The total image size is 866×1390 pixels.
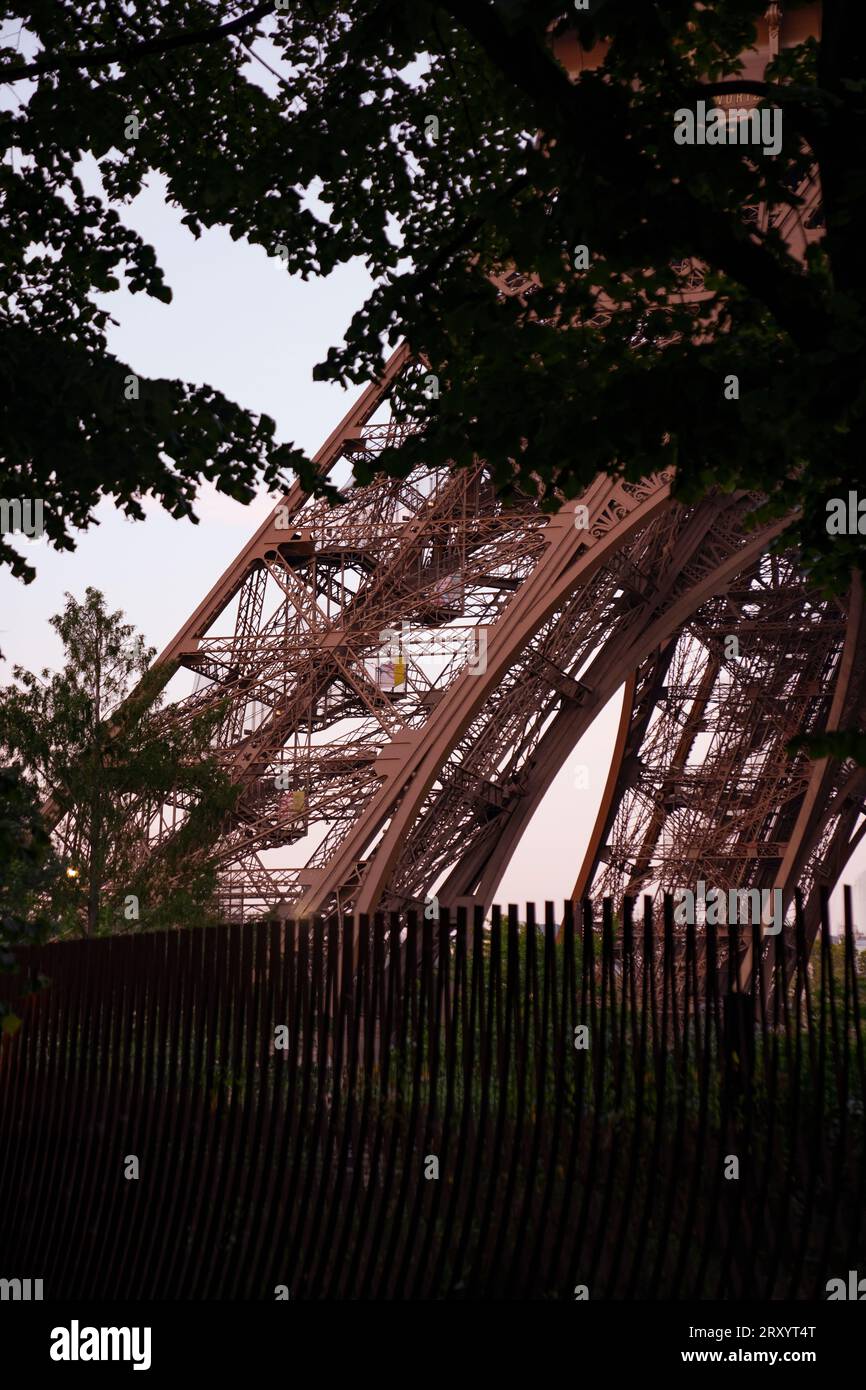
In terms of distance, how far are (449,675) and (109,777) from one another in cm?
570

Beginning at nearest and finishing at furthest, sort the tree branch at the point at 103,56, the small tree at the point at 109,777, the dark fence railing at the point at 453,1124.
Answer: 1. the dark fence railing at the point at 453,1124
2. the tree branch at the point at 103,56
3. the small tree at the point at 109,777

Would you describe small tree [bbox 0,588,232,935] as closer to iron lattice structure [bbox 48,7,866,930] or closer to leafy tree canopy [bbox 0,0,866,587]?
iron lattice structure [bbox 48,7,866,930]

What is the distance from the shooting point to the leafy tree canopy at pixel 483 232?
5430 millimetres

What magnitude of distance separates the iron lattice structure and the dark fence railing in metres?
11.3

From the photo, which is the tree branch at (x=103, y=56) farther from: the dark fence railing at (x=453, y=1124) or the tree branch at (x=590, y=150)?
the dark fence railing at (x=453, y=1124)

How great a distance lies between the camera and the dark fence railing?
5.89m

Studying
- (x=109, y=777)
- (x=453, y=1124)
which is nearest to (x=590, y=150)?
(x=453, y=1124)

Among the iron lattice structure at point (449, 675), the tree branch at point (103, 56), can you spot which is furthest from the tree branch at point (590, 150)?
the iron lattice structure at point (449, 675)

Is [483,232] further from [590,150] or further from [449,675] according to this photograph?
[449,675]

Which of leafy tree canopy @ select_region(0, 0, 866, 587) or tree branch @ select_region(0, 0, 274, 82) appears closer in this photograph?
leafy tree canopy @ select_region(0, 0, 866, 587)

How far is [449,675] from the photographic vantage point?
22844 millimetres

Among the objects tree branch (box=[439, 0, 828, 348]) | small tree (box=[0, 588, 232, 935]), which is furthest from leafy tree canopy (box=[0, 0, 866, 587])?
small tree (box=[0, 588, 232, 935])

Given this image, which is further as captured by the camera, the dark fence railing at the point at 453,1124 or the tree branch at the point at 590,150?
the dark fence railing at the point at 453,1124

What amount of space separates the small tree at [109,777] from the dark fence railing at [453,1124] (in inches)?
396
